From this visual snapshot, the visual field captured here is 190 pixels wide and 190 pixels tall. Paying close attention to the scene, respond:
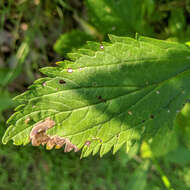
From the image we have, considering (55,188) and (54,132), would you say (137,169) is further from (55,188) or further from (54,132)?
(54,132)

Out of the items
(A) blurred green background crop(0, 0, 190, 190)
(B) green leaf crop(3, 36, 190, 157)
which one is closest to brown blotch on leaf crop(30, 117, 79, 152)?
(B) green leaf crop(3, 36, 190, 157)

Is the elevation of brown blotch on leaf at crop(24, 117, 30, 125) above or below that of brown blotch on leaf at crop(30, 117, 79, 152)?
above

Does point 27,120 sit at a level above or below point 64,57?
below

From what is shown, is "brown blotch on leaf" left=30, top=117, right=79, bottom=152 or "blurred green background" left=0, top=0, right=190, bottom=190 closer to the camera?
"brown blotch on leaf" left=30, top=117, right=79, bottom=152

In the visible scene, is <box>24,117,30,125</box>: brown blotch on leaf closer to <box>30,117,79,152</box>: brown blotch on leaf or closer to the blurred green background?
<box>30,117,79,152</box>: brown blotch on leaf

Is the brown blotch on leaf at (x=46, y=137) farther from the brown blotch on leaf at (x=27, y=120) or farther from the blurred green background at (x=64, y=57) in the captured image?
the blurred green background at (x=64, y=57)

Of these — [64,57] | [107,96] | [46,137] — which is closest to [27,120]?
[46,137]

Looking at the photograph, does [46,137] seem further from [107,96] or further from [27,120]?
[107,96]
